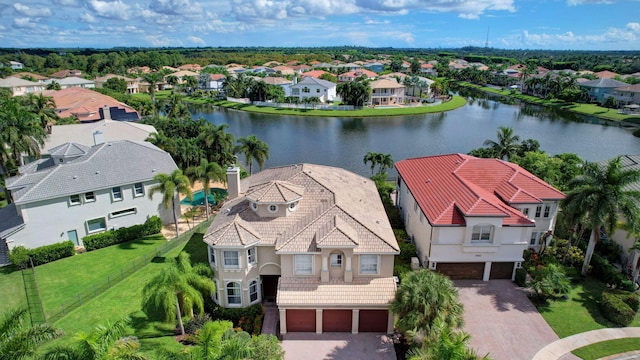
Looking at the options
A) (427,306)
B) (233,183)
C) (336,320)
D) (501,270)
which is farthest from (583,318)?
(233,183)

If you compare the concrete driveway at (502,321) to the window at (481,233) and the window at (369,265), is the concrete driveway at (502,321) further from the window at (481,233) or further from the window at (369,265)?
the window at (369,265)

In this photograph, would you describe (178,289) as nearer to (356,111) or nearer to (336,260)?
(336,260)

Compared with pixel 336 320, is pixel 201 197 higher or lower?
higher

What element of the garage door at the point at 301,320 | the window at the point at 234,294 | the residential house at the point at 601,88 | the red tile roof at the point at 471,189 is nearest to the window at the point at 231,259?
the window at the point at 234,294

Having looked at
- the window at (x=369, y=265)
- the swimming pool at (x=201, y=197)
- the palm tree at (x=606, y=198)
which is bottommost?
the swimming pool at (x=201, y=197)

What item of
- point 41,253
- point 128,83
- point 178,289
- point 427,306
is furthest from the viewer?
point 128,83

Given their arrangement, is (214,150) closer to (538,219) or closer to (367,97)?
(538,219)

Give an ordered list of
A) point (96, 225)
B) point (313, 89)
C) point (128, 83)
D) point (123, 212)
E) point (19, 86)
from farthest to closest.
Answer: point (128, 83) < point (313, 89) < point (19, 86) < point (123, 212) < point (96, 225)
